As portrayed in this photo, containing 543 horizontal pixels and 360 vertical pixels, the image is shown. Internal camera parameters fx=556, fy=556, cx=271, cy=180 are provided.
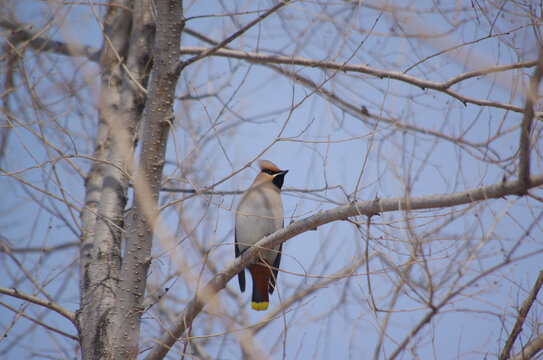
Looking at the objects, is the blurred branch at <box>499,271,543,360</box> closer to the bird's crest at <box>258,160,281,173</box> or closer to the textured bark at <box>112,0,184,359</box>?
the textured bark at <box>112,0,184,359</box>

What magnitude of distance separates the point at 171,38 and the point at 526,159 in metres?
2.19

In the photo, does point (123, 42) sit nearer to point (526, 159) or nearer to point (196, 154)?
point (196, 154)

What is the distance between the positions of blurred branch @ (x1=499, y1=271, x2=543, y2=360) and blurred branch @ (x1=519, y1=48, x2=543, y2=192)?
1.10 meters

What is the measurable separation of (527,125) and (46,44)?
158 inches

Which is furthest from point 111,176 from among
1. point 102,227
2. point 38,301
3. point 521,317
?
point 521,317

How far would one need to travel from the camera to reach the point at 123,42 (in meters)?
4.85

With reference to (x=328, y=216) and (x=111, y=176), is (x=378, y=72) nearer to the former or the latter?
(x=328, y=216)

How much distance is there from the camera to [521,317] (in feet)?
9.71

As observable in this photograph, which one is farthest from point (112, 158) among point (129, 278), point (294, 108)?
point (294, 108)

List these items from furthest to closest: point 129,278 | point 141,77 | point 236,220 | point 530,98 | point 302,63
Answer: point 236,220 → point 141,77 → point 302,63 → point 129,278 → point 530,98

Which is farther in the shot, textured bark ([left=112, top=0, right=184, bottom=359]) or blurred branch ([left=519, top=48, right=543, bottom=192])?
textured bark ([left=112, top=0, right=184, bottom=359])

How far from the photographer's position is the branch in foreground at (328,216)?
226 centimetres

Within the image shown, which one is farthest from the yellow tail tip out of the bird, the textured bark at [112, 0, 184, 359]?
the textured bark at [112, 0, 184, 359]

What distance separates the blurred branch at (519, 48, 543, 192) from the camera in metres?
→ 2.07
